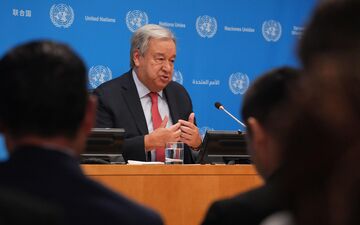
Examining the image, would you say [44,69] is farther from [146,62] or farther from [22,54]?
[146,62]

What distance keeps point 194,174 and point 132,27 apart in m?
2.75

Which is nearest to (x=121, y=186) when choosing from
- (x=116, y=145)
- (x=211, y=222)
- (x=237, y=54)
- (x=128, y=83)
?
(x=116, y=145)

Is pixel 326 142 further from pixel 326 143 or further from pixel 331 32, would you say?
pixel 331 32

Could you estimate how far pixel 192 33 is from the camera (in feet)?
21.2

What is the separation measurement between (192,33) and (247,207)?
483 centimetres

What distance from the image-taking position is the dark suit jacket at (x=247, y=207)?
172cm

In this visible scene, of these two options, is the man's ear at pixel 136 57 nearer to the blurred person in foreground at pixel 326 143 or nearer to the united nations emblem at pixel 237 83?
the united nations emblem at pixel 237 83

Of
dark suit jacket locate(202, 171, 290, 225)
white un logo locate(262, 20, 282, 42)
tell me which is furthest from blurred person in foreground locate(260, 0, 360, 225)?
white un logo locate(262, 20, 282, 42)

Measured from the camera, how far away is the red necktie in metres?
4.53

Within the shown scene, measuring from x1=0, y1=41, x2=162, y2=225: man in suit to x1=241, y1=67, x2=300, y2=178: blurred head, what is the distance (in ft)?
2.23

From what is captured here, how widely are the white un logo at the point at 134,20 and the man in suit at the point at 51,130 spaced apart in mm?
4678

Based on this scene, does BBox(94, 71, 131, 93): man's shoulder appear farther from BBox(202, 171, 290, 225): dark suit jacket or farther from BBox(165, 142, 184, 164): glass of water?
BBox(202, 171, 290, 225): dark suit jacket

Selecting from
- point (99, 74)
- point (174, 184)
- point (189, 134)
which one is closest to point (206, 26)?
point (99, 74)

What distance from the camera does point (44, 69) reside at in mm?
1425
